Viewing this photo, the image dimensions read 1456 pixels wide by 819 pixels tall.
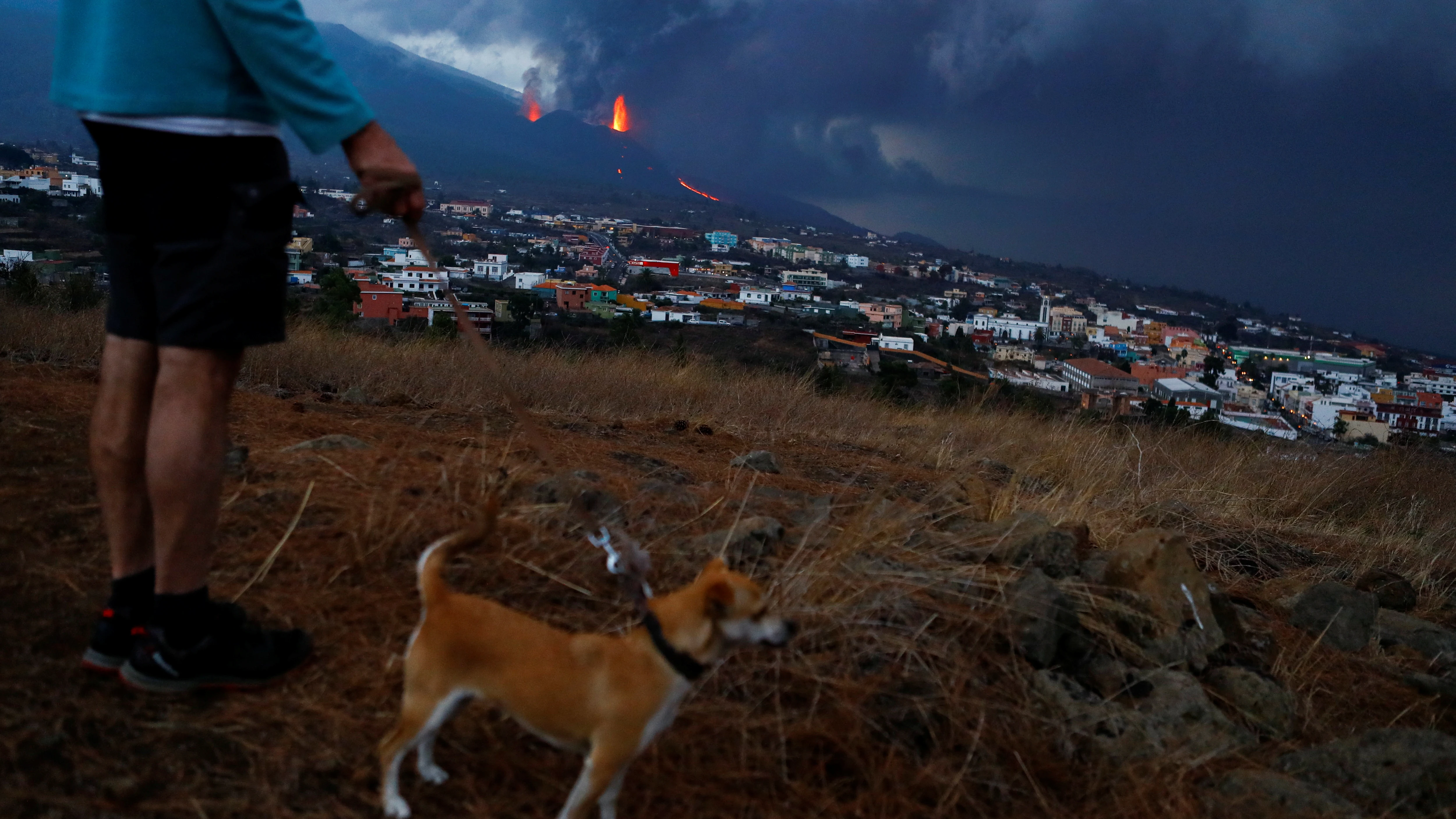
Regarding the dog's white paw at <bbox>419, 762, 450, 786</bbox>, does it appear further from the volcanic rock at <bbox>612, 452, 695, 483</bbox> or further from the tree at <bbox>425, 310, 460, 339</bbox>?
the tree at <bbox>425, 310, 460, 339</bbox>

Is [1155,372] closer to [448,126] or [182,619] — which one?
[182,619]

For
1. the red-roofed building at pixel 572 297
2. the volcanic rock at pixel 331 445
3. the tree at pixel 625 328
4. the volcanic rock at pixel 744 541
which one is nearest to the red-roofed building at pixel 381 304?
the tree at pixel 625 328

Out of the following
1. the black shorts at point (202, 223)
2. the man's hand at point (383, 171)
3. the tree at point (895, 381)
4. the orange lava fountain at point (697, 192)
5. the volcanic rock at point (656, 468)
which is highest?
the orange lava fountain at point (697, 192)

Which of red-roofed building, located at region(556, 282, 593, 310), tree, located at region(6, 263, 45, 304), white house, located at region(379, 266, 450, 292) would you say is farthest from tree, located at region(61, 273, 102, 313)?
red-roofed building, located at region(556, 282, 593, 310)

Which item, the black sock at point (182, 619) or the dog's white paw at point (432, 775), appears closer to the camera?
the dog's white paw at point (432, 775)

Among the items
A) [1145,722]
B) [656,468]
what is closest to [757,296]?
[656,468]

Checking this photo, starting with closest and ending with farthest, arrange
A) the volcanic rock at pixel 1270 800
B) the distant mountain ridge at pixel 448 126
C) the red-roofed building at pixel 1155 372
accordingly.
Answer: the volcanic rock at pixel 1270 800 → the red-roofed building at pixel 1155 372 → the distant mountain ridge at pixel 448 126

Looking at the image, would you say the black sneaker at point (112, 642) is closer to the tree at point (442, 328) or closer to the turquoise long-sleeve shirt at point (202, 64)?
the turquoise long-sleeve shirt at point (202, 64)
